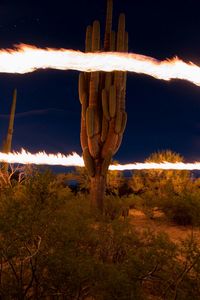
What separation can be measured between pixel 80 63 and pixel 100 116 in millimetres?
3190

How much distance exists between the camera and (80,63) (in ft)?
30.2

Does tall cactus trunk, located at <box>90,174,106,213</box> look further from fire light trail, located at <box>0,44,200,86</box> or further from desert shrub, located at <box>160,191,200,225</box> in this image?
fire light trail, located at <box>0,44,200,86</box>

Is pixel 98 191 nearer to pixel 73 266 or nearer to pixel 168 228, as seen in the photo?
pixel 168 228

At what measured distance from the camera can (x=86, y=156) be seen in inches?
485

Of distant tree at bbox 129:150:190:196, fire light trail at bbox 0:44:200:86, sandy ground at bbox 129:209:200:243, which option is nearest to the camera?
fire light trail at bbox 0:44:200:86

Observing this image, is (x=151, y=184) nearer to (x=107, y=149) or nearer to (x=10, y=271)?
(x=107, y=149)

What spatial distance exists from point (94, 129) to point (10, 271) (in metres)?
7.69

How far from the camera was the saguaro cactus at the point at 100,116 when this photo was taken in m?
12.0

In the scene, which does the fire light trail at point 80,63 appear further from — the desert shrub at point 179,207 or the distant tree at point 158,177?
the distant tree at point 158,177

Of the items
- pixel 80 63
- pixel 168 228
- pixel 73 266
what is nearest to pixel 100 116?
pixel 80 63

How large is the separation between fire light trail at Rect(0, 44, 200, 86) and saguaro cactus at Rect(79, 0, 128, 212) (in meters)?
2.36

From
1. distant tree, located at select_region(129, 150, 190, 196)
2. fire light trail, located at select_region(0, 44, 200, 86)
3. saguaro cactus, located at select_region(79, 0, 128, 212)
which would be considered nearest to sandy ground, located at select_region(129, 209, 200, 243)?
saguaro cactus, located at select_region(79, 0, 128, 212)

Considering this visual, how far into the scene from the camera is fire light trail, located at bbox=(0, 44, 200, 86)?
8.08m

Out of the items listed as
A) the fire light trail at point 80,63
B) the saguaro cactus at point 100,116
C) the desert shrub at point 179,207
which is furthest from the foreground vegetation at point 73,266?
the desert shrub at point 179,207
